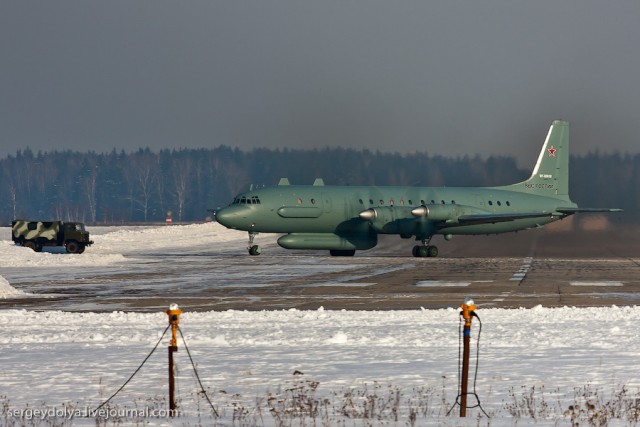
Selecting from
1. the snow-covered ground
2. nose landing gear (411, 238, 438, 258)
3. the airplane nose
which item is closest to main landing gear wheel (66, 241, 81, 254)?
the airplane nose

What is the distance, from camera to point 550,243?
218ft

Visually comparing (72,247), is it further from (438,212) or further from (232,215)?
(438,212)

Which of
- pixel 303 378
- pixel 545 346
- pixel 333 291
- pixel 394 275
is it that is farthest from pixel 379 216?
pixel 303 378

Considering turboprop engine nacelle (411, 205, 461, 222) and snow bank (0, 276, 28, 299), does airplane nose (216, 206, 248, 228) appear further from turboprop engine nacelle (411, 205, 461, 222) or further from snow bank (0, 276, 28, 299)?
snow bank (0, 276, 28, 299)

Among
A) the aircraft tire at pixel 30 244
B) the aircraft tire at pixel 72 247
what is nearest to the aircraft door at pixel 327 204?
the aircraft tire at pixel 72 247

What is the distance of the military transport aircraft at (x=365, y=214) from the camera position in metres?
53.3

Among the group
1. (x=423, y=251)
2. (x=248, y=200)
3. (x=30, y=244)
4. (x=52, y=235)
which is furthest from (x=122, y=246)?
(x=423, y=251)

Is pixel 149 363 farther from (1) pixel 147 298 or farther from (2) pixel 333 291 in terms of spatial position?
(2) pixel 333 291

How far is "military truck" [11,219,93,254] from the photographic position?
59.8 m

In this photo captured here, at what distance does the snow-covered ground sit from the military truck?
35.9 meters

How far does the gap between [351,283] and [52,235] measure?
31187 millimetres

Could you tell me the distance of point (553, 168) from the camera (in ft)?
211

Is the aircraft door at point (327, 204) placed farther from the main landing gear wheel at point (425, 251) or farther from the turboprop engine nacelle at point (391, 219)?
the main landing gear wheel at point (425, 251)

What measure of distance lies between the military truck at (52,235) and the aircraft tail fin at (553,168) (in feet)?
86.8
